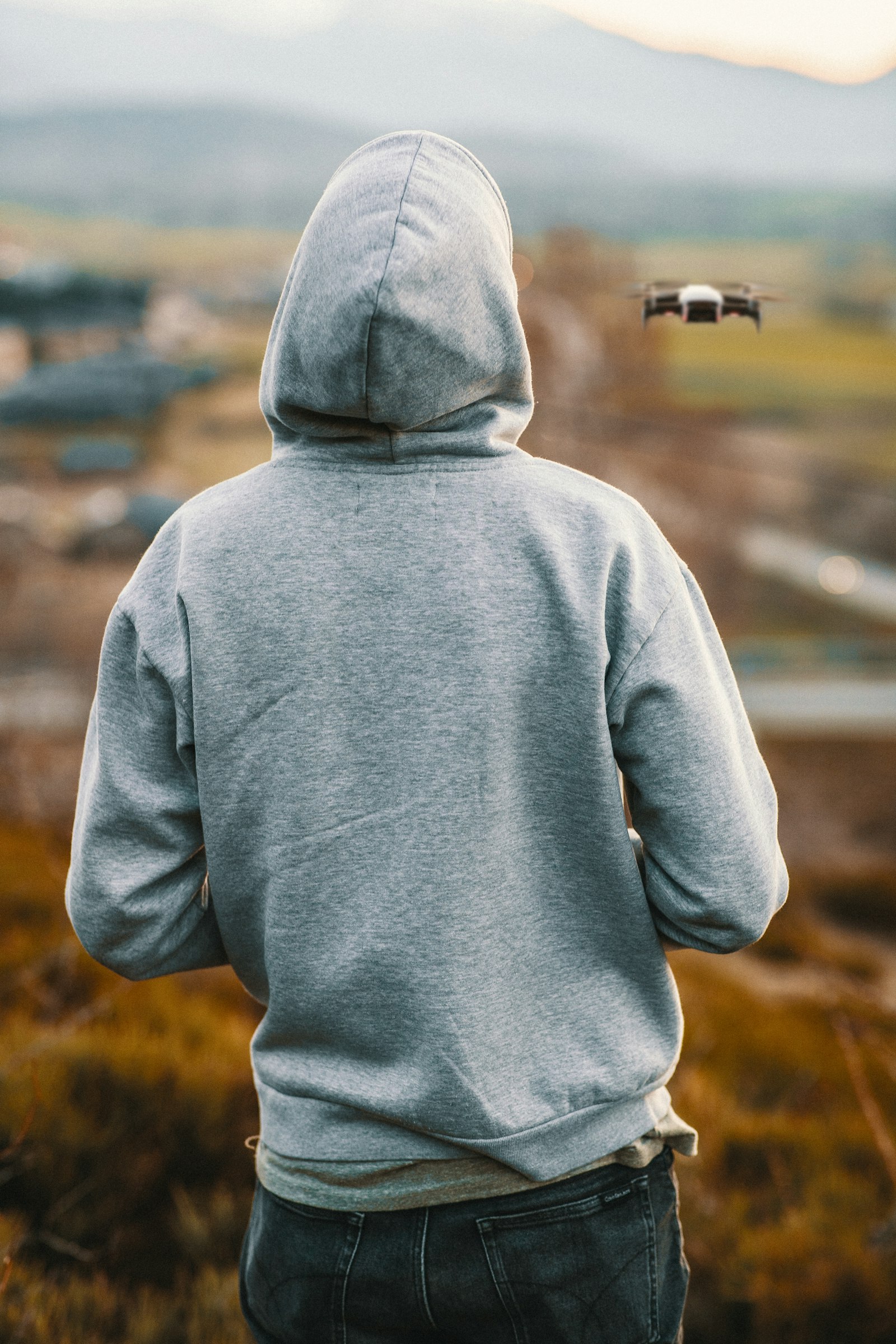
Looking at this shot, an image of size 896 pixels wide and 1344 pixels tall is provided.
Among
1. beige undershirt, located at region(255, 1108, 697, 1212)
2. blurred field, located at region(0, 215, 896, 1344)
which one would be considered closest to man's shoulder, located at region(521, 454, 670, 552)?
blurred field, located at region(0, 215, 896, 1344)

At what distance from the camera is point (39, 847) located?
3.88 m

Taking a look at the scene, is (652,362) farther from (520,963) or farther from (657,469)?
(520,963)

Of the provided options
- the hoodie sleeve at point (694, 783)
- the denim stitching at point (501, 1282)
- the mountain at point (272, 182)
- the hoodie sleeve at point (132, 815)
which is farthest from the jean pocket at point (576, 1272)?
the mountain at point (272, 182)

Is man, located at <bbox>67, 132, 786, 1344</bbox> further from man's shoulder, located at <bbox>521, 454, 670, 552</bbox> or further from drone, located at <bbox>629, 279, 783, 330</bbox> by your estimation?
drone, located at <bbox>629, 279, 783, 330</bbox>

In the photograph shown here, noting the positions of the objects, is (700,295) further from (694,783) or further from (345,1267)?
(345,1267)

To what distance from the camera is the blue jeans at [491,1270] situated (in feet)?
2.75

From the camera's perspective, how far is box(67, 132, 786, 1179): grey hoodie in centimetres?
75

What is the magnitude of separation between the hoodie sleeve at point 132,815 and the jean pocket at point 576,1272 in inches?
15.7

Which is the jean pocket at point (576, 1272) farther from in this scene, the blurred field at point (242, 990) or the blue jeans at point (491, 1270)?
the blurred field at point (242, 990)

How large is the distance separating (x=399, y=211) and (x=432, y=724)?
1.24ft

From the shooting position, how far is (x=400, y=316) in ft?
2.35

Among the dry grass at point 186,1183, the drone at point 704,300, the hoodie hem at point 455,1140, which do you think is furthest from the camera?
the dry grass at point 186,1183

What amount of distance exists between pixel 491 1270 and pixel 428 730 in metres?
0.47

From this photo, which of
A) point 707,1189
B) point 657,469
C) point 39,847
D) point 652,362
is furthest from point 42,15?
point 707,1189
